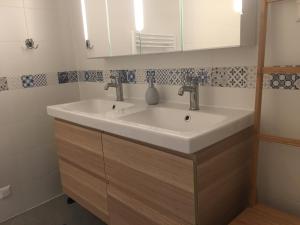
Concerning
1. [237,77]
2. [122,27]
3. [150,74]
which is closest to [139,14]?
[122,27]

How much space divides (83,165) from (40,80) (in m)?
0.85

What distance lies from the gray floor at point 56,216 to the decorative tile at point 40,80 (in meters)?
0.97

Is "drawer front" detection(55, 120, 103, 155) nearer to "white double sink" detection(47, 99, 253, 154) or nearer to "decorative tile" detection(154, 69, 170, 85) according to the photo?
"white double sink" detection(47, 99, 253, 154)

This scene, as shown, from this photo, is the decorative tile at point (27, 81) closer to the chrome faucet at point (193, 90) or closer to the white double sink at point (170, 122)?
the white double sink at point (170, 122)

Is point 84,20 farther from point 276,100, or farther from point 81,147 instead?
point 276,100

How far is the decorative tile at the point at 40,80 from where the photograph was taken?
6.57 feet

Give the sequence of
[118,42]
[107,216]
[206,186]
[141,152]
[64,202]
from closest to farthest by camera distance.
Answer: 1. [206,186]
2. [141,152]
3. [107,216]
4. [118,42]
5. [64,202]

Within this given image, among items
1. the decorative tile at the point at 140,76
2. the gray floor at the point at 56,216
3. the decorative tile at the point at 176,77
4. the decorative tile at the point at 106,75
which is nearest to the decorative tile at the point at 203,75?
the decorative tile at the point at 176,77

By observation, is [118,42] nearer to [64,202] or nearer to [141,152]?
[141,152]

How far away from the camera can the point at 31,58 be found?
1.96m

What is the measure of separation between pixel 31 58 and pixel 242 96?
1.53 metres

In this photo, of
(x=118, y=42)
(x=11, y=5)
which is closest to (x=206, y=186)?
(x=118, y=42)

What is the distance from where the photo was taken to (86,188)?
1.61 meters

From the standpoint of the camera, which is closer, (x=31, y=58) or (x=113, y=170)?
(x=113, y=170)
